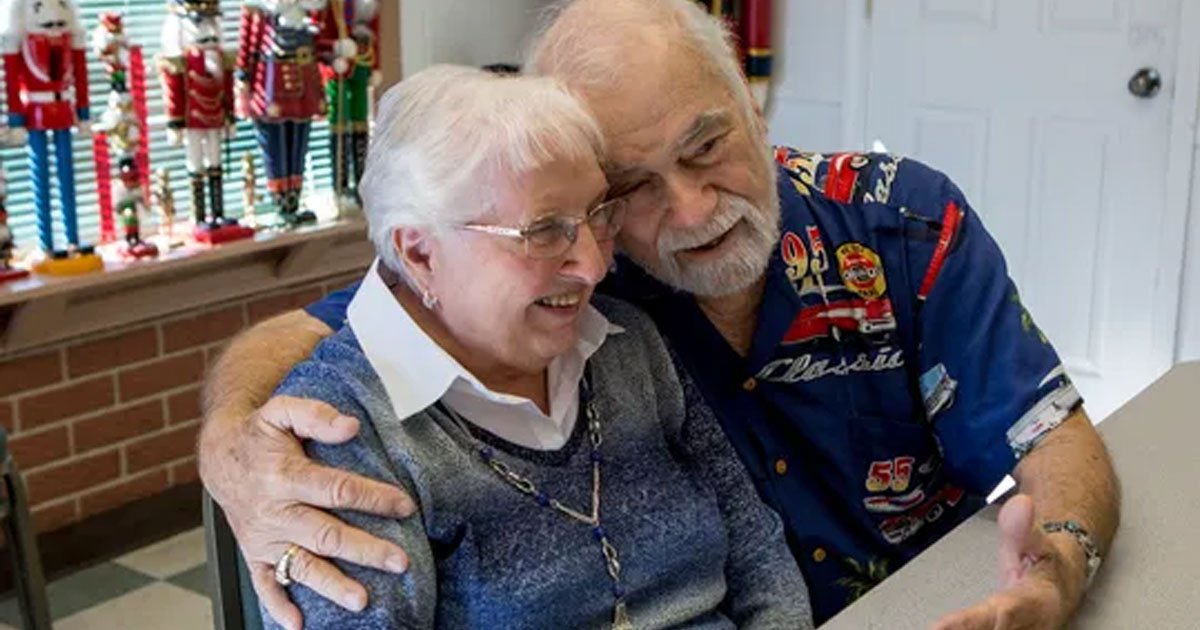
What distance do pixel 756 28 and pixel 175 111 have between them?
5.67ft

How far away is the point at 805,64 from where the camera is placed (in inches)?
180

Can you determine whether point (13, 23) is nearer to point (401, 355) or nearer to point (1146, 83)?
point (401, 355)

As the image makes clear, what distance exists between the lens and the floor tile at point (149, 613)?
3127mm

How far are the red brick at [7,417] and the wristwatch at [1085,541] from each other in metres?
2.40

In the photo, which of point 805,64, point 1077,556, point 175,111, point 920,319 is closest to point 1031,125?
point 805,64

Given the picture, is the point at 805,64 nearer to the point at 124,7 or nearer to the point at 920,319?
the point at 124,7

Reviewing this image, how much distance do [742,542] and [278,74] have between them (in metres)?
2.25

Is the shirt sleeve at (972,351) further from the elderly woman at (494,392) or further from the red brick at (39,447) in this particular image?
the red brick at (39,447)

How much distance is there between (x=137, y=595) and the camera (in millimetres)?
3283

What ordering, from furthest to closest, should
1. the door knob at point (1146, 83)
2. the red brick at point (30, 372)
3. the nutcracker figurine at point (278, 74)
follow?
the door knob at point (1146, 83) < the nutcracker figurine at point (278, 74) < the red brick at point (30, 372)

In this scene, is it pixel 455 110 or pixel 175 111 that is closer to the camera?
pixel 455 110

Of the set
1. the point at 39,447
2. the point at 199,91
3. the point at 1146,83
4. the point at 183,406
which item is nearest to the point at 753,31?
the point at 1146,83

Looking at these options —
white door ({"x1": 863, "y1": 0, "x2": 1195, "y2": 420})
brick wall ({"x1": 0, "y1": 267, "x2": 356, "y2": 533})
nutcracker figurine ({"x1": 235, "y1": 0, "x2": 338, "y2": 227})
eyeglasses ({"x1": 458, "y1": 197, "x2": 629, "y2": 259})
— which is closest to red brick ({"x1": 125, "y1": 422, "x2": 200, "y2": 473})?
brick wall ({"x1": 0, "y1": 267, "x2": 356, "y2": 533})

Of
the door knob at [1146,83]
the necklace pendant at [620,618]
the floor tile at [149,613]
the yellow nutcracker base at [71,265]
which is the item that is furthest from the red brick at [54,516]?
the door knob at [1146,83]
